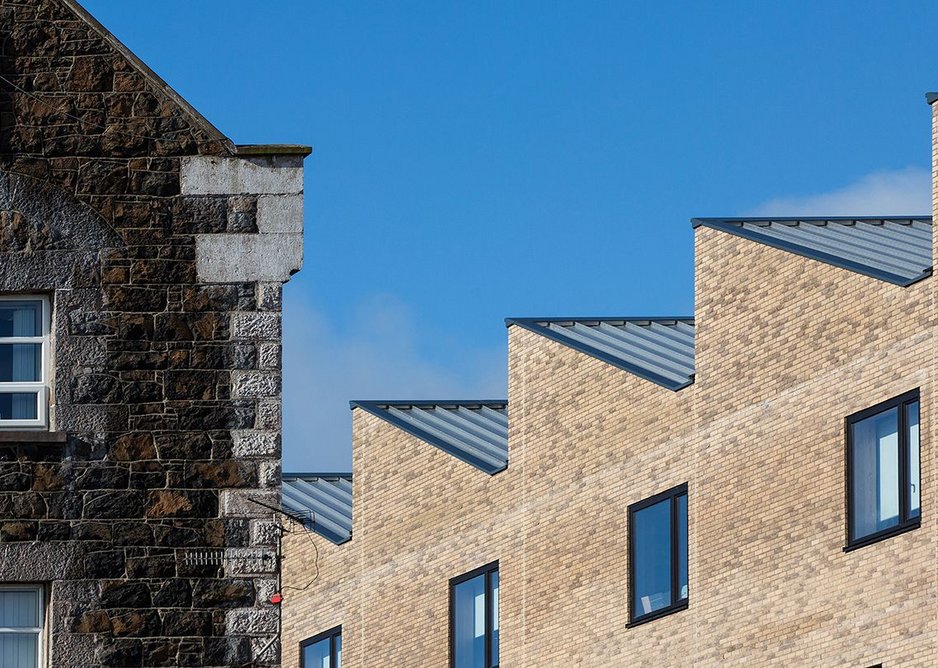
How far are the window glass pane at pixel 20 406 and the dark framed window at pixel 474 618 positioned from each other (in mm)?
18563

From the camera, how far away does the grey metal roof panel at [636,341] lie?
34.5 metres

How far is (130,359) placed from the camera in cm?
2014

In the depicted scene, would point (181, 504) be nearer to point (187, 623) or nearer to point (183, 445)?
point (183, 445)

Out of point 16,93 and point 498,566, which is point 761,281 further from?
point 16,93

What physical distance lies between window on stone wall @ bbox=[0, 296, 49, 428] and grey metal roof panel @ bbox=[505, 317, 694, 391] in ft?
47.5

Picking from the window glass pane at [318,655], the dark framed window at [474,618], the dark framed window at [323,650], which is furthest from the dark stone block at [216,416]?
the window glass pane at [318,655]

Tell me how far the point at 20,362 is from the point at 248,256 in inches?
87.3

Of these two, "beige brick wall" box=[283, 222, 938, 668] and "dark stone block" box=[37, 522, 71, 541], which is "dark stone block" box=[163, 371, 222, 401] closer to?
"dark stone block" box=[37, 522, 71, 541]

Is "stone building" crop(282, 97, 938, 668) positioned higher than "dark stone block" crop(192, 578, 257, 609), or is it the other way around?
"stone building" crop(282, 97, 938, 668)

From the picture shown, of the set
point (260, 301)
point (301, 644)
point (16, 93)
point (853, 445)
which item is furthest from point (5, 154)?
point (301, 644)

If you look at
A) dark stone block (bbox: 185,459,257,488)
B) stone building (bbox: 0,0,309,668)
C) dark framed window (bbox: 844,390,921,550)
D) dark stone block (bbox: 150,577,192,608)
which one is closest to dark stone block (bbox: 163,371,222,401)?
stone building (bbox: 0,0,309,668)

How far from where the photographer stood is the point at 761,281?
31.3m

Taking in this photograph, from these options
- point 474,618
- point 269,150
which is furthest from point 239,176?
point 474,618

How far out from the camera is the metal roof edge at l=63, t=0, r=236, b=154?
20656mm
